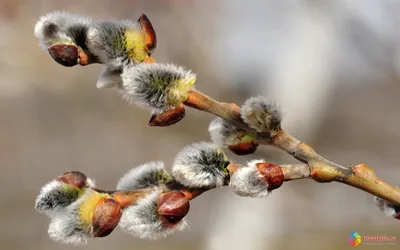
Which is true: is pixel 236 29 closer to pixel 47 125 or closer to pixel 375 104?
pixel 375 104

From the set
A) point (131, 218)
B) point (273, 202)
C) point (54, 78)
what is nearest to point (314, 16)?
point (273, 202)

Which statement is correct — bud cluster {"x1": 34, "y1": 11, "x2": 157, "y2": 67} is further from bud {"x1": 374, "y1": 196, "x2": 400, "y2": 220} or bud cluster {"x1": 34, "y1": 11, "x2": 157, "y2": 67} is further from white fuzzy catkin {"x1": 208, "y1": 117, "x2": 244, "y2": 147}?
bud {"x1": 374, "y1": 196, "x2": 400, "y2": 220}

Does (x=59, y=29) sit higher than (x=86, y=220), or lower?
higher

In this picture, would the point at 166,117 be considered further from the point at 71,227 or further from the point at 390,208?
the point at 390,208

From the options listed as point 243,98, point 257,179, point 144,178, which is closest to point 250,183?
point 257,179

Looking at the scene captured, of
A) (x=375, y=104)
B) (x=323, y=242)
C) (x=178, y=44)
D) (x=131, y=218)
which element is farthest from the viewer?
(x=178, y=44)

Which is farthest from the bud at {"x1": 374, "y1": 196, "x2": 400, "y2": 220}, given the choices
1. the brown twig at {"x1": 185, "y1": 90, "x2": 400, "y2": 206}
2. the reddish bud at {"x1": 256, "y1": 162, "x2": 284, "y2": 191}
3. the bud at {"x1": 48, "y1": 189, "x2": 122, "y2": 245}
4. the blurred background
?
the blurred background

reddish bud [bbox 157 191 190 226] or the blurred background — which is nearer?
reddish bud [bbox 157 191 190 226]
